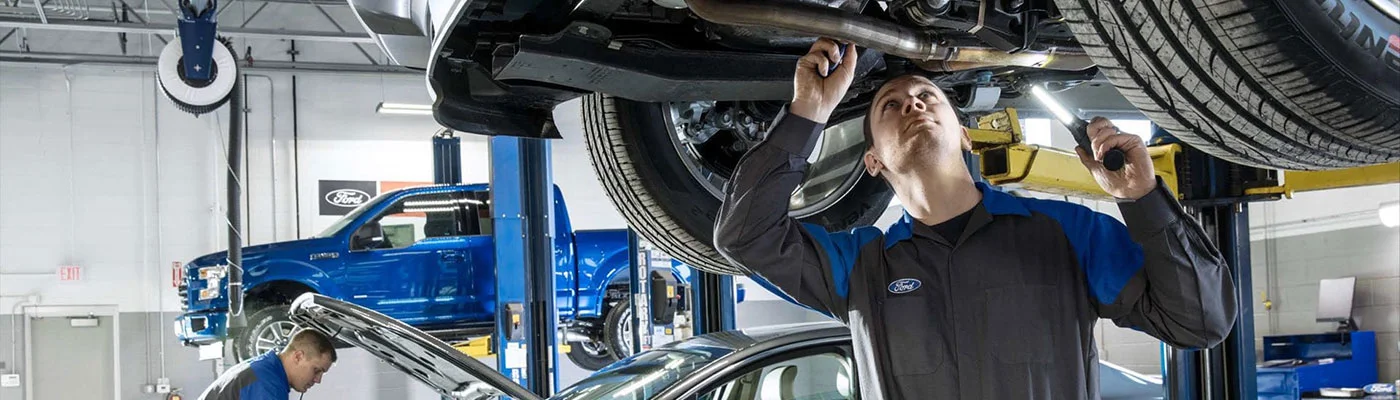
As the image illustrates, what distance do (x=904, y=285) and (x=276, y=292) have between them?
22.2ft

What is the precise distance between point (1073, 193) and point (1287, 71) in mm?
2963

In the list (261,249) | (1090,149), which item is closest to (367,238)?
(261,249)

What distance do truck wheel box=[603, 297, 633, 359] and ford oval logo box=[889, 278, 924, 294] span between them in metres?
6.79

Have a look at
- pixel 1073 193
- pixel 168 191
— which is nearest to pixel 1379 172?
pixel 1073 193

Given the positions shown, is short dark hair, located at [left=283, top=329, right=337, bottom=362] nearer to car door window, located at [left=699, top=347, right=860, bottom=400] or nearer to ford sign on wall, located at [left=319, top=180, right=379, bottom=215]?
car door window, located at [left=699, top=347, right=860, bottom=400]

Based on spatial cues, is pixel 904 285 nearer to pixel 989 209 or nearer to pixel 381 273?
pixel 989 209

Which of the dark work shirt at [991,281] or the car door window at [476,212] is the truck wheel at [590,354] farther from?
the dark work shirt at [991,281]

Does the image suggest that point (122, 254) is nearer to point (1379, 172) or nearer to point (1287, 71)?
point (1379, 172)

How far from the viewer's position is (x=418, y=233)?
8414mm

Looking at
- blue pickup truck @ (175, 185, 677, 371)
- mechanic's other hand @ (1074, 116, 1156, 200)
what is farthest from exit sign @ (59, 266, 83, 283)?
mechanic's other hand @ (1074, 116, 1156, 200)

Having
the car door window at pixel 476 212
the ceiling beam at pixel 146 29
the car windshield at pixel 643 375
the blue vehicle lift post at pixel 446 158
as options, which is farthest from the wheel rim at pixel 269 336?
the car windshield at pixel 643 375

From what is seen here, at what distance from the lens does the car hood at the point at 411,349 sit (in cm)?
229

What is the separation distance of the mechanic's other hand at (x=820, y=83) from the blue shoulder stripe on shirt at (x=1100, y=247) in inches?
13.7

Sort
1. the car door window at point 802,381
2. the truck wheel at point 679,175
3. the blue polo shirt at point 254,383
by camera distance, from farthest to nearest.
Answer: the blue polo shirt at point 254,383 → the car door window at point 802,381 → the truck wheel at point 679,175
